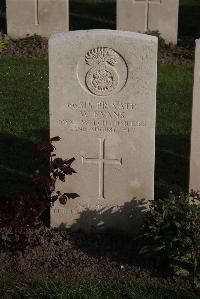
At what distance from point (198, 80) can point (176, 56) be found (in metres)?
6.32

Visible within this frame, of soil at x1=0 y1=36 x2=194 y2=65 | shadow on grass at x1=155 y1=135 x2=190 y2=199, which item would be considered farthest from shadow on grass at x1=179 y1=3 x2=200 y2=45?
shadow on grass at x1=155 y1=135 x2=190 y2=199

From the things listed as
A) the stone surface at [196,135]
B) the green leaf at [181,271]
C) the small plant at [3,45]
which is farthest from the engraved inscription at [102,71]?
the small plant at [3,45]

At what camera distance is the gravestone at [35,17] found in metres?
13.4

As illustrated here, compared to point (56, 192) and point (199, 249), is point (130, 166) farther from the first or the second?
point (199, 249)

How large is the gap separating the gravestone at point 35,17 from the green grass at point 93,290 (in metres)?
8.37

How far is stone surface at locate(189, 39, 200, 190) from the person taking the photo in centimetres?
645

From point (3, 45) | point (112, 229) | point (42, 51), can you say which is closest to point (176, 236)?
point (112, 229)

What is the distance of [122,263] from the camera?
6.21m

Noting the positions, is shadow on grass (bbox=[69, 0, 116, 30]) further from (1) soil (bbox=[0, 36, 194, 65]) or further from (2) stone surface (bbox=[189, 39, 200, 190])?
(2) stone surface (bbox=[189, 39, 200, 190])

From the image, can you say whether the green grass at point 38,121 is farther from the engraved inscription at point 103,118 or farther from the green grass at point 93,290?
the green grass at point 93,290

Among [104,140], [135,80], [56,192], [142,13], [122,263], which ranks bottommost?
[122,263]

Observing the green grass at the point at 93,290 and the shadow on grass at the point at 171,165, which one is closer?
the green grass at the point at 93,290

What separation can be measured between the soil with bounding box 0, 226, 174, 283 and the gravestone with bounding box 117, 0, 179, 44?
7455 millimetres

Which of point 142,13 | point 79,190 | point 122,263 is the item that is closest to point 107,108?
point 79,190
